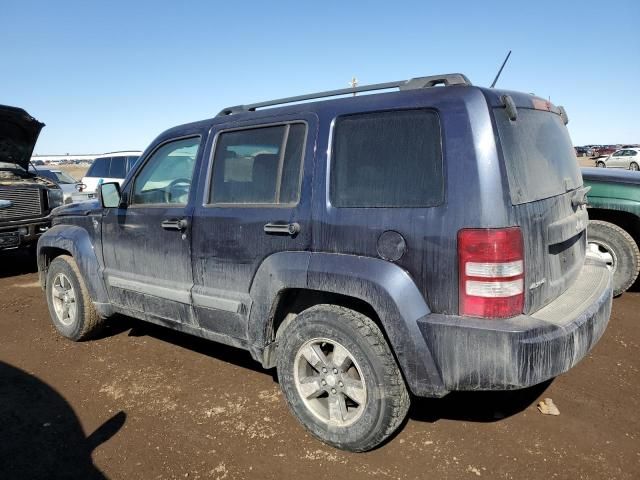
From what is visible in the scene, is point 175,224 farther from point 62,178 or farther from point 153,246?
point 62,178

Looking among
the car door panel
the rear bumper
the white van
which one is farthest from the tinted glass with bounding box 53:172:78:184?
the rear bumper

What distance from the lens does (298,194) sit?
9.28 feet

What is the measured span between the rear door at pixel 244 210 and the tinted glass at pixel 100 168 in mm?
9928

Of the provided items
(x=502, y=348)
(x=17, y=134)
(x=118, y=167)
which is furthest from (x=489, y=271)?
(x=118, y=167)

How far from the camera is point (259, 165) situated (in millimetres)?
3113

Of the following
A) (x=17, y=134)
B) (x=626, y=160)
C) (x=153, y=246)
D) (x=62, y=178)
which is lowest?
(x=153, y=246)

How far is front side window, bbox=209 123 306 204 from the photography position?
291cm

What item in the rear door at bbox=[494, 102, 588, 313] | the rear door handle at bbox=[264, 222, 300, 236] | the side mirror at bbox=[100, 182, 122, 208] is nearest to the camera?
the rear door at bbox=[494, 102, 588, 313]

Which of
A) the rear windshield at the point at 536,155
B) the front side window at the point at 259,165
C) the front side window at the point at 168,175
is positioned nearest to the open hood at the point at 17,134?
the front side window at the point at 168,175

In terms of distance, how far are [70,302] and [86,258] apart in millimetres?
637

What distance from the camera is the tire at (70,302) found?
436cm

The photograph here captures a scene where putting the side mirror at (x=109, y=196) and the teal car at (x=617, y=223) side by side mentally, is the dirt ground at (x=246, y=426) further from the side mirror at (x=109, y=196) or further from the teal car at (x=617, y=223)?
the side mirror at (x=109, y=196)

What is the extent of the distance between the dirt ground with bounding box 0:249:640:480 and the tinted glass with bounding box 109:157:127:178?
8.03 meters

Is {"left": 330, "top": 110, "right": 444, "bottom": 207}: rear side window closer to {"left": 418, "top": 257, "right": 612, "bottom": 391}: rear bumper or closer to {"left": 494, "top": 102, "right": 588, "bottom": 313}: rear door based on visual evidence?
{"left": 494, "top": 102, "right": 588, "bottom": 313}: rear door
